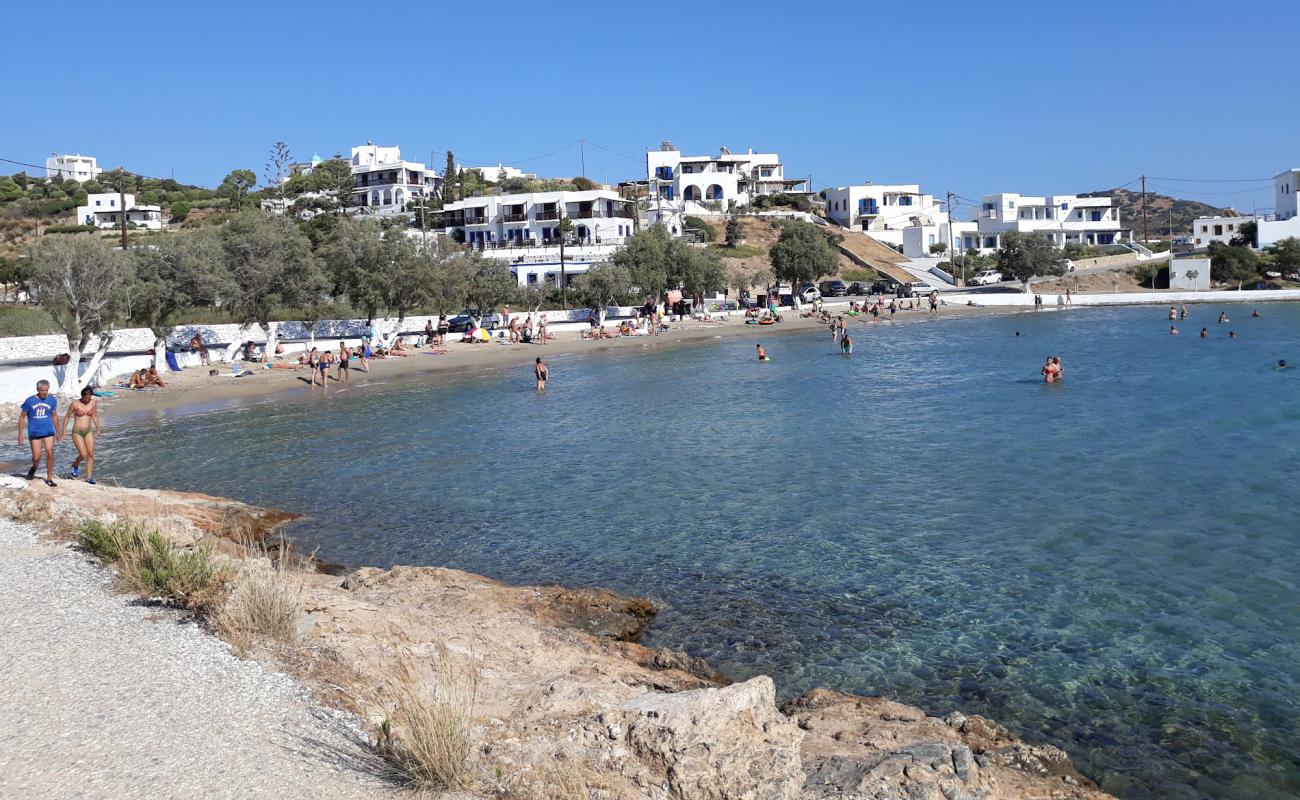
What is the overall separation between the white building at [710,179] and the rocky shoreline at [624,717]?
90.6 m

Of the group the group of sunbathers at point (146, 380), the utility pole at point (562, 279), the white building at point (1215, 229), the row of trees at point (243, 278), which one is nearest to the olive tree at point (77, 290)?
the row of trees at point (243, 278)

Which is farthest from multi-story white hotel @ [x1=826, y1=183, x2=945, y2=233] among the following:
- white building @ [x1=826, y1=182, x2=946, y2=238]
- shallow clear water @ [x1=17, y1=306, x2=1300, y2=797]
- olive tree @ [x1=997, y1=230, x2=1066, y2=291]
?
shallow clear water @ [x1=17, y1=306, x2=1300, y2=797]

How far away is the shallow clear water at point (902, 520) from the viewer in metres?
9.24

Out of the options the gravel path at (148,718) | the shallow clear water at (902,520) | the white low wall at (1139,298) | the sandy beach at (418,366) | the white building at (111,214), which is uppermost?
the white building at (111,214)

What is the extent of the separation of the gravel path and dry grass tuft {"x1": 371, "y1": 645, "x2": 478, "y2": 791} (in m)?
0.18

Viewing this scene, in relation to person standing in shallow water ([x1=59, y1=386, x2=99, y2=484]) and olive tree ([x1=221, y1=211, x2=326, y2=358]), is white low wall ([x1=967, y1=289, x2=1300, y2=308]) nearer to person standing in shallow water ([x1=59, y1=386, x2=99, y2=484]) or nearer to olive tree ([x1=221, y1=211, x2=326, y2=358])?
olive tree ([x1=221, y1=211, x2=326, y2=358])

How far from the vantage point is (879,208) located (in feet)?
380

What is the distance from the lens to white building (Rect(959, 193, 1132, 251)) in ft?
369

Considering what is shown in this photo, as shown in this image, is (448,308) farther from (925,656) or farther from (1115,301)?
(1115,301)

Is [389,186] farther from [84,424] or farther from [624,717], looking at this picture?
[624,717]

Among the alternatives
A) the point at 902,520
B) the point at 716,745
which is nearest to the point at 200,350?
the point at 902,520

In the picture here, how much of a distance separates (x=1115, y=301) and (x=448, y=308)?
58.1 m

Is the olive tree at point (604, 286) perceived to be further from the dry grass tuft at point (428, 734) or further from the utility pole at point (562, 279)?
→ the dry grass tuft at point (428, 734)

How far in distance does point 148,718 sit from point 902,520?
12076 millimetres
